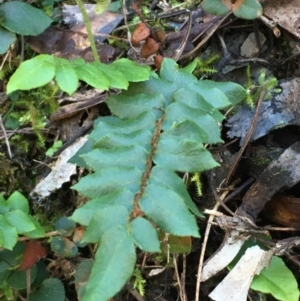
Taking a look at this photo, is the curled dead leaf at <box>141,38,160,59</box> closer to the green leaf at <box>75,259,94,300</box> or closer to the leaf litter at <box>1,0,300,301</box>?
the leaf litter at <box>1,0,300,301</box>

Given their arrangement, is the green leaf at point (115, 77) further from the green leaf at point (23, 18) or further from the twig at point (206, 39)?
the green leaf at point (23, 18)

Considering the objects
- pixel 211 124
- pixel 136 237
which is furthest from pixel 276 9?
pixel 136 237

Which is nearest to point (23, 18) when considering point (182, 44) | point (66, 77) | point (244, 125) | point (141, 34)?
point (141, 34)

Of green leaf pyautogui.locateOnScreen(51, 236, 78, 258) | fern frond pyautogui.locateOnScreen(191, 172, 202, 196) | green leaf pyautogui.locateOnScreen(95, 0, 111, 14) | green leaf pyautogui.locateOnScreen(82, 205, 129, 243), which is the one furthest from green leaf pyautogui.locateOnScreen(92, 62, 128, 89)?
green leaf pyautogui.locateOnScreen(95, 0, 111, 14)

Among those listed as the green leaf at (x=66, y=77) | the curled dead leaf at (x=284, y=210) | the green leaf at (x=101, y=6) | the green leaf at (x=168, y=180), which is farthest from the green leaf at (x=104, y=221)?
the green leaf at (x=101, y=6)

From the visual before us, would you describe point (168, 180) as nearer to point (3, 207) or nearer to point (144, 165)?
point (144, 165)

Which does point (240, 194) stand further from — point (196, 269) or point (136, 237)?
point (136, 237)
